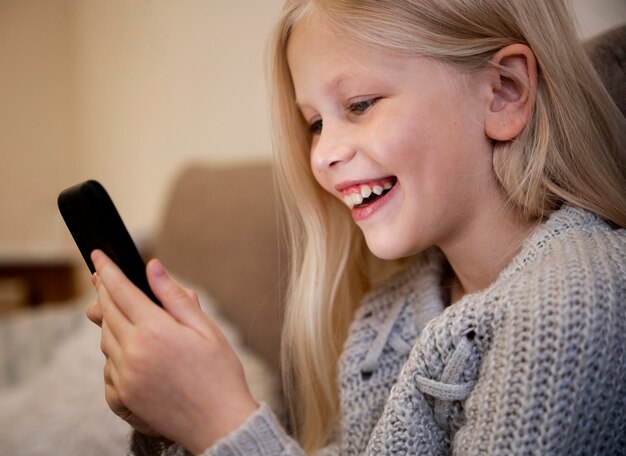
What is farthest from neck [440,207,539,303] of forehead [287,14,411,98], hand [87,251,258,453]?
hand [87,251,258,453]

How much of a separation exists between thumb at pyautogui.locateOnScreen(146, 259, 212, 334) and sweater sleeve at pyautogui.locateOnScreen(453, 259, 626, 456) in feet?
0.89

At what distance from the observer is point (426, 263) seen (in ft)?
2.90

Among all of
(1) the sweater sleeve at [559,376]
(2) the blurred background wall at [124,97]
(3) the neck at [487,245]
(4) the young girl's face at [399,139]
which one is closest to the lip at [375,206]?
→ (4) the young girl's face at [399,139]

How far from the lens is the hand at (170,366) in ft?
1.83

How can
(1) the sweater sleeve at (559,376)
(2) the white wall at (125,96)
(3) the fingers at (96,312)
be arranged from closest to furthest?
(1) the sweater sleeve at (559,376), (3) the fingers at (96,312), (2) the white wall at (125,96)

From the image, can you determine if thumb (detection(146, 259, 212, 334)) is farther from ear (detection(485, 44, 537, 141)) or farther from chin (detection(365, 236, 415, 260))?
ear (detection(485, 44, 537, 141))

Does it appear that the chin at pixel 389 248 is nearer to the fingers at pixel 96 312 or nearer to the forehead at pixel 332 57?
the forehead at pixel 332 57

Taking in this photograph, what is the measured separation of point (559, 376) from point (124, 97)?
1.12m

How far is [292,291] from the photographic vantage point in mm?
955

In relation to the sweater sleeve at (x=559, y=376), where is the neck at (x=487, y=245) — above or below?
above

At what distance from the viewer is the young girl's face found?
70 centimetres

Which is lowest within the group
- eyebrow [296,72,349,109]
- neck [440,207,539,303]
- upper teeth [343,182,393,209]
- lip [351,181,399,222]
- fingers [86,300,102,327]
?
neck [440,207,539,303]

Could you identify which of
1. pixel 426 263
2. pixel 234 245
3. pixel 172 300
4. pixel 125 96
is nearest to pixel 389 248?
pixel 426 263

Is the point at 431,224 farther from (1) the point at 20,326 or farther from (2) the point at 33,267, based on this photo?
(2) the point at 33,267
